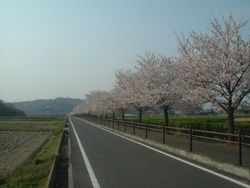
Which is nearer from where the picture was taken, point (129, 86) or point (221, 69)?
point (221, 69)

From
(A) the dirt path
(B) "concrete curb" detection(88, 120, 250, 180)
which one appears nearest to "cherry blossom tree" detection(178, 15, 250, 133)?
(B) "concrete curb" detection(88, 120, 250, 180)

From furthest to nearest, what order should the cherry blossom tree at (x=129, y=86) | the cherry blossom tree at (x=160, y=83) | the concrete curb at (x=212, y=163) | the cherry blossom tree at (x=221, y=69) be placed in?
the cherry blossom tree at (x=129, y=86) < the cherry blossom tree at (x=160, y=83) < the cherry blossom tree at (x=221, y=69) < the concrete curb at (x=212, y=163)

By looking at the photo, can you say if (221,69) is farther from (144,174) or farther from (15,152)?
(15,152)

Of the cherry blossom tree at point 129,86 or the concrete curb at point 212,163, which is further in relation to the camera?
the cherry blossom tree at point 129,86

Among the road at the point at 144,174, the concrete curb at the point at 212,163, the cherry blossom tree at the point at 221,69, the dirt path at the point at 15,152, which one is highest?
the cherry blossom tree at the point at 221,69

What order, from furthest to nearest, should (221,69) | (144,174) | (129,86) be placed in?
(129,86), (221,69), (144,174)

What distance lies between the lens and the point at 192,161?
8.97 meters

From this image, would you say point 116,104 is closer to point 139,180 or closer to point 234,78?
point 234,78

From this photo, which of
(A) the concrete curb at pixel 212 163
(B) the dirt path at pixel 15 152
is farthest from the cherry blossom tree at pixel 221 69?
(B) the dirt path at pixel 15 152

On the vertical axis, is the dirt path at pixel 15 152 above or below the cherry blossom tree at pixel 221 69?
below

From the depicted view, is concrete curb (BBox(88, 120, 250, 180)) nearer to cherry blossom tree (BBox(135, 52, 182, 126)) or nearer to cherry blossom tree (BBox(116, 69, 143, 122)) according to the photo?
cherry blossom tree (BBox(135, 52, 182, 126))

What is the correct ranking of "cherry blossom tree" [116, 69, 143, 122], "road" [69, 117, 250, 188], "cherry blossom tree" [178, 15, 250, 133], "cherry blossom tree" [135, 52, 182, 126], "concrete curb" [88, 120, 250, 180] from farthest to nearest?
1. "cherry blossom tree" [116, 69, 143, 122]
2. "cherry blossom tree" [135, 52, 182, 126]
3. "cherry blossom tree" [178, 15, 250, 133]
4. "concrete curb" [88, 120, 250, 180]
5. "road" [69, 117, 250, 188]


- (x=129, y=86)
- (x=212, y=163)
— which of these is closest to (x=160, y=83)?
(x=129, y=86)

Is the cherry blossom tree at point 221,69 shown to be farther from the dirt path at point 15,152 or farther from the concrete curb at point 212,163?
the dirt path at point 15,152
